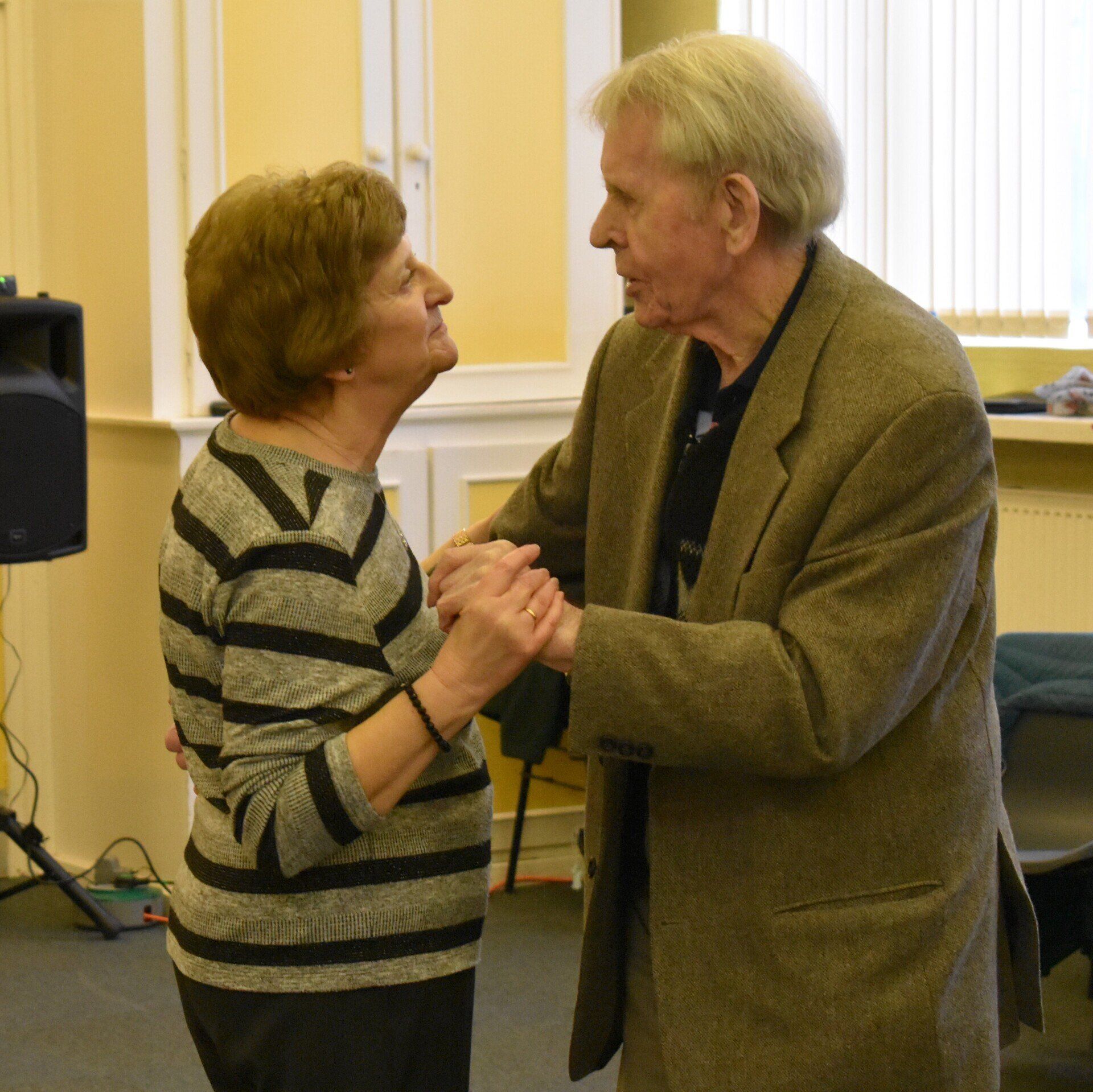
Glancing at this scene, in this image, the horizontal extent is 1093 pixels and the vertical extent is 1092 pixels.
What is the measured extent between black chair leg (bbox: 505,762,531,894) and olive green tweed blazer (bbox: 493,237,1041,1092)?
90.5 inches

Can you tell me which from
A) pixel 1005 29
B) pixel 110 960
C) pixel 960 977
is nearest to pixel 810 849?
pixel 960 977

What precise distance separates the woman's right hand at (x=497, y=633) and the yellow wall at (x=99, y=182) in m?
2.32

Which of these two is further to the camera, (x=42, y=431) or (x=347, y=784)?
(x=42, y=431)

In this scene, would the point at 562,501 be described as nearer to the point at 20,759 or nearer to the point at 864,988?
the point at 864,988

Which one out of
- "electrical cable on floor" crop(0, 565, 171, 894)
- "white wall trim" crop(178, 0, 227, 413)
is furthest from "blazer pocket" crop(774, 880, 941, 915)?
"electrical cable on floor" crop(0, 565, 171, 894)

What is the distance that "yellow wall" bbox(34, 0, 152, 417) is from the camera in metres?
3.34

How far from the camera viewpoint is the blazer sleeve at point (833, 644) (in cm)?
119

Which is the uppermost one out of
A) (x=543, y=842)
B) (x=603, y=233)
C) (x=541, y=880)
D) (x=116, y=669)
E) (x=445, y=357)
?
(x=603, y=233)

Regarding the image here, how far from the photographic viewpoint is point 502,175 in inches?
145

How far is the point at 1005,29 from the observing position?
3.67 metres

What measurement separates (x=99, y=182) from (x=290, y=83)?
0.53 meters

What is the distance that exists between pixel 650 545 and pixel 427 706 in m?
0.32

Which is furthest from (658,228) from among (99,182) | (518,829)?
(518,829)

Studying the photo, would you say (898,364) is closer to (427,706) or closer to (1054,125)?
(427,706)
